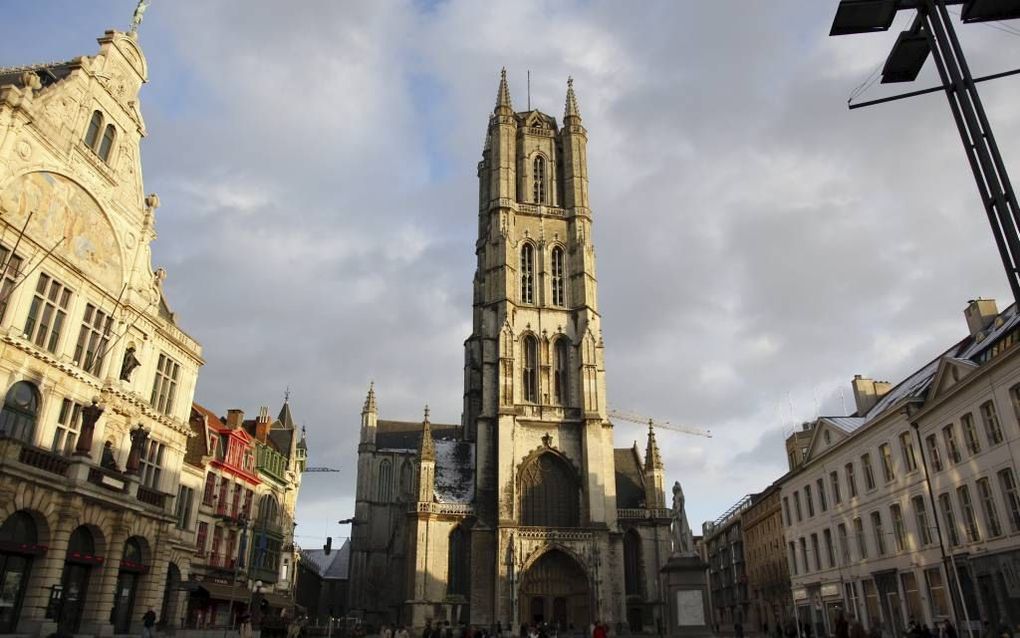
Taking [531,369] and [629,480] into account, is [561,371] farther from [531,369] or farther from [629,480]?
[629,480]

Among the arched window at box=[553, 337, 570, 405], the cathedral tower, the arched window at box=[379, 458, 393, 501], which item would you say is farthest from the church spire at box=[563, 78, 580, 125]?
the arched window at box=[379, 458, 393, 501]

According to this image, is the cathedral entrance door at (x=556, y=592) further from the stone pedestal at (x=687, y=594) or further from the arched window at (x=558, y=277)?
the stone pedestal at (x=687, y=594)

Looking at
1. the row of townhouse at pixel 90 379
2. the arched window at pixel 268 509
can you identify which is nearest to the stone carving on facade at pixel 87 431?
the row of townhouse at pixel 90 379

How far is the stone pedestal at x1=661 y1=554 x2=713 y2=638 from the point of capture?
2438 cm

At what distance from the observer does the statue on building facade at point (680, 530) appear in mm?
25422

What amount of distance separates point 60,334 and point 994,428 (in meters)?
28.4

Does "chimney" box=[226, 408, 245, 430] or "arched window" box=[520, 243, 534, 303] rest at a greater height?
"arched window" box=[520, 243, 534, 303]

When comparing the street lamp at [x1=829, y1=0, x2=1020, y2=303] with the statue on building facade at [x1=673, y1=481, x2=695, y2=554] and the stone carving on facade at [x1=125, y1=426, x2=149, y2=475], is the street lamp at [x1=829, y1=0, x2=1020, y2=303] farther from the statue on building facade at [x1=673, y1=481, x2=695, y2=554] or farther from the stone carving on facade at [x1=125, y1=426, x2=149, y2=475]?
the stone carving on facade at [x1=125, y1=426, x2=149, y2=475]

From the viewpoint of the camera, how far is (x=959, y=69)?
8.53 meters

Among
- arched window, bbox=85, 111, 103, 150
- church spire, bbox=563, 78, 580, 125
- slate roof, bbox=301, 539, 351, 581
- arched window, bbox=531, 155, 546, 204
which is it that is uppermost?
church spire, bbox=563, 78, 580, 125

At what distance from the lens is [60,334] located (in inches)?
837

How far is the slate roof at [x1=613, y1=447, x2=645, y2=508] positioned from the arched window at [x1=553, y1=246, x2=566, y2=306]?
13537mm

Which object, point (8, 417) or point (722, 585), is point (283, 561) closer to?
point (8, 417)

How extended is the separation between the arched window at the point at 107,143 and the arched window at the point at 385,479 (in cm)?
4476
